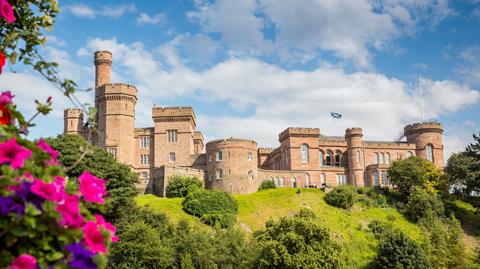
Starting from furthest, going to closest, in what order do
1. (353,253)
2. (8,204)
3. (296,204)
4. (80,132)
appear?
(80,132) → (296,204) → (353,253) → (8,204)

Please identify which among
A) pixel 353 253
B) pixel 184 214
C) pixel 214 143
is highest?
pixel 214 143

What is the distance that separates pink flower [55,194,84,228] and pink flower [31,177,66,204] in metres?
0.07

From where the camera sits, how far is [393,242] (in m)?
50.2

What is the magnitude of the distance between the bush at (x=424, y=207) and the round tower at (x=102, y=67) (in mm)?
41446

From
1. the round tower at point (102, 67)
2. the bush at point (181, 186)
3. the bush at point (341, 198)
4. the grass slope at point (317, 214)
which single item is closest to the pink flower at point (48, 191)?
the grass slope at point (317, 214)

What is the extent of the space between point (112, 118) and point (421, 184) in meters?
39.3

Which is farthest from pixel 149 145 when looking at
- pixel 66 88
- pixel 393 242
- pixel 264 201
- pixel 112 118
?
pixel 66 88

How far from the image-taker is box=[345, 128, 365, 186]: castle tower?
79.8 meters

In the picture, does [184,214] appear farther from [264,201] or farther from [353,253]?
[353,253]

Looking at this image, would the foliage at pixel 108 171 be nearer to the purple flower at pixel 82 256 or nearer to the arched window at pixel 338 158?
the arched window at pixel 338 158

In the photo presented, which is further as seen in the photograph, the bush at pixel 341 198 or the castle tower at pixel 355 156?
the castle tower at pixel 355 156

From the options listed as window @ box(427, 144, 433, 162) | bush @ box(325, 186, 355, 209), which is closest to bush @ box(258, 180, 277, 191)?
bush @ box(325, 186, 355, 209)

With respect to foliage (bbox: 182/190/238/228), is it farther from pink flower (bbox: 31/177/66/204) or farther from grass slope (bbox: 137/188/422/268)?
pink flower (bbox: 31/177/66/204)

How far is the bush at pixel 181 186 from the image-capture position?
217 feet
